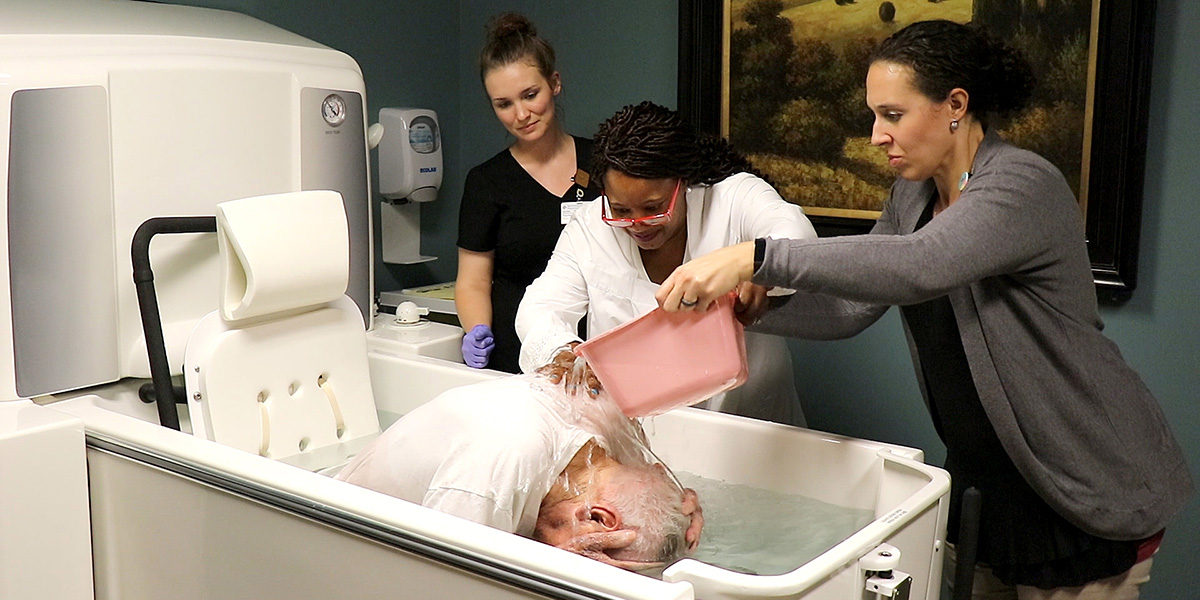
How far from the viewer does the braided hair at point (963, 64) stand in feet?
4.68

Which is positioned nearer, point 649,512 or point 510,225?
point 649,512

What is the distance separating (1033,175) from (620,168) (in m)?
0.64

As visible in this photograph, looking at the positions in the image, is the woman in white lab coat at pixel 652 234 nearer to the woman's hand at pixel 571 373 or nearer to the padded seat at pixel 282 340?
the woman's hand at pixel 571 373

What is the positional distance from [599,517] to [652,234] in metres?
0.57

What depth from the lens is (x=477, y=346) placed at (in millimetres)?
2236

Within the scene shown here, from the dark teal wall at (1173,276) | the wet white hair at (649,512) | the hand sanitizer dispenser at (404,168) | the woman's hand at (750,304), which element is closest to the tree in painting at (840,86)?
the dark teal wall at (1173,276)

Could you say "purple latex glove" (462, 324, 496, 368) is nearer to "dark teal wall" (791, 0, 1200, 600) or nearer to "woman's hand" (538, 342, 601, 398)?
"woman's hand" (538, 342, 601, 398)

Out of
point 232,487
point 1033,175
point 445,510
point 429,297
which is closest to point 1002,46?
point 1033,175

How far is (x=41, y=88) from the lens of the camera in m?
1.67

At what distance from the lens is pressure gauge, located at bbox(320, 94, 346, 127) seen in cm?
210

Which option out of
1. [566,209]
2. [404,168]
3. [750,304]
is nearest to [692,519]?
[750,304]

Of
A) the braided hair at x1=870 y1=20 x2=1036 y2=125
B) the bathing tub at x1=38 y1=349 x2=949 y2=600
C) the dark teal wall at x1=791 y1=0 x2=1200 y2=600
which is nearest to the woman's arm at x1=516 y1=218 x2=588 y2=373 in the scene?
the bathing tub at x1=38 y1=349 x2=949 y2=600

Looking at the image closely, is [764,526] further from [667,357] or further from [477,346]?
[477,346]

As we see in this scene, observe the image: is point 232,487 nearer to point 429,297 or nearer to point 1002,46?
point 1002,46
